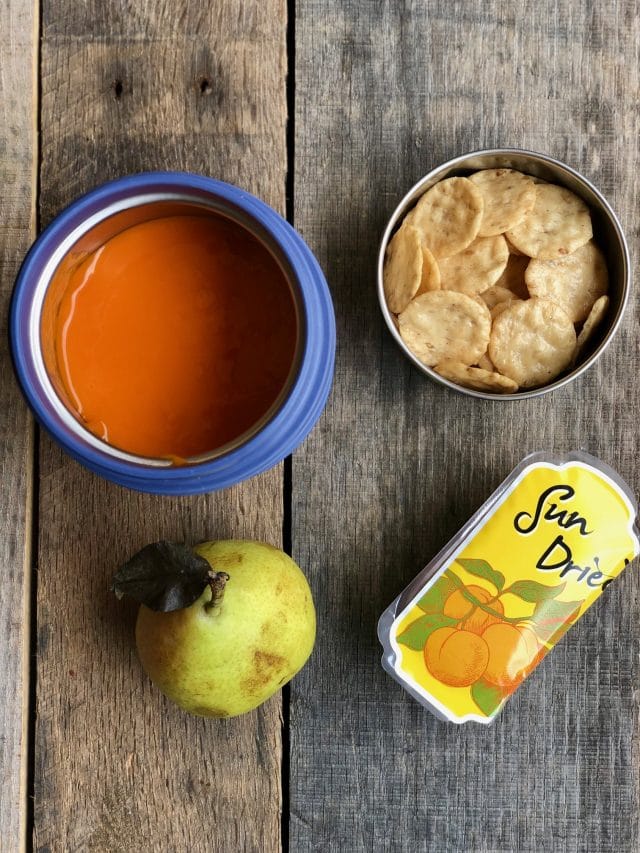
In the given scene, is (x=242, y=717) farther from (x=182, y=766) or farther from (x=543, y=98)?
(x=543, y=98)

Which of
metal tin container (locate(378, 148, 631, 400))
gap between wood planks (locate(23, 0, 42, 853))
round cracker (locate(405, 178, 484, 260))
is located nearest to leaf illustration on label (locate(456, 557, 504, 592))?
metal tin container (locate(378, 148, 631, 400))

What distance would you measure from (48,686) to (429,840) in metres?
0.35

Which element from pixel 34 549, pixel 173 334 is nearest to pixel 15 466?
pixel 34 549

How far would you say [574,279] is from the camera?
2.33ft

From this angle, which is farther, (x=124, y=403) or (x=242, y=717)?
(x=242, y=717)

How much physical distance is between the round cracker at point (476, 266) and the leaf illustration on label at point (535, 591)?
0.23m

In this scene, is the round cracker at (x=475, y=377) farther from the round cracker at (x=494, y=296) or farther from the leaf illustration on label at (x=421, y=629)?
the leaf illustration on label at (x=421, y=629)

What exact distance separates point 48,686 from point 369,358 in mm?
387

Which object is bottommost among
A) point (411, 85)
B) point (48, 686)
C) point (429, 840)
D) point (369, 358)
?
point (429, 840)

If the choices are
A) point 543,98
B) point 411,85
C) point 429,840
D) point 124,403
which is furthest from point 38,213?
point 429,840

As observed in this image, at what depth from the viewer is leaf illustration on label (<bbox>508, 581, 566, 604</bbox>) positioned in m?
0.69

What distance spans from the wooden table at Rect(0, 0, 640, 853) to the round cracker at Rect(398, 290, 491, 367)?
0.05 metres

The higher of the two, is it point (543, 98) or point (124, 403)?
point (543, 98)

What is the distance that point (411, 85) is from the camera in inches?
29.4
